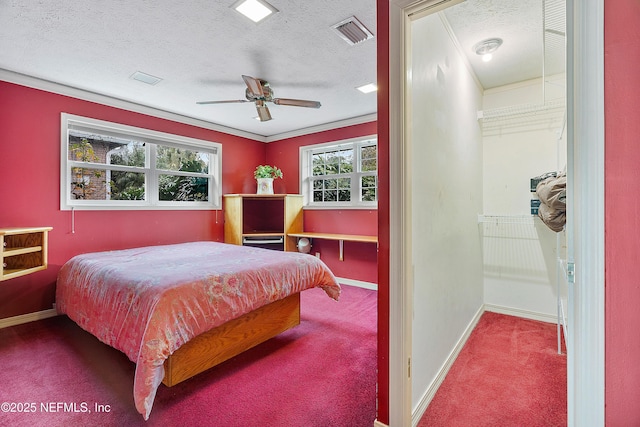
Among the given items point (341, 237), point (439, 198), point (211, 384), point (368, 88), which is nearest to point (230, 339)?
point (211, 384)

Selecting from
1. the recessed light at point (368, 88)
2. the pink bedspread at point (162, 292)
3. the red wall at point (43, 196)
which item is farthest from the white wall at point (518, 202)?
the red wall at point (43, 196)

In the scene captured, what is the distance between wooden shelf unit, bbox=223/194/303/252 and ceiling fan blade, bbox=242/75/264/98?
194 centimetres

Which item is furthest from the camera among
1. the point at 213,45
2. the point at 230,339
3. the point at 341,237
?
the point at 341,237

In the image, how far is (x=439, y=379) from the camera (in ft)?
6.29

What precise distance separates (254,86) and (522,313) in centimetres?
349

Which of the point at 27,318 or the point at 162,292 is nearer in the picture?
the point at 162,292

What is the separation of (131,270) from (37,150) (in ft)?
6.49

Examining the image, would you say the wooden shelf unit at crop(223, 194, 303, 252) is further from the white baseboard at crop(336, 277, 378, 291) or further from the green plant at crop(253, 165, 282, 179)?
the white baseboard at crop(336, 277, 378, 291)

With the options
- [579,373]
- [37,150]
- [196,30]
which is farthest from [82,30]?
[579,373]

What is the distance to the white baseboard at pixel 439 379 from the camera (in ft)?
5.24

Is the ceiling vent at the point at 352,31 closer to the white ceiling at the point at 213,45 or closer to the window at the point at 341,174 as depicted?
the white ceiling at the point at 213,45

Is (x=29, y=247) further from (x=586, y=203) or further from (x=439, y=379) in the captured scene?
(x=586, y=203)

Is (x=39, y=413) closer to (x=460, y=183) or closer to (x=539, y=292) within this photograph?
(x=460, y=183)

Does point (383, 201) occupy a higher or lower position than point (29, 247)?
higher
